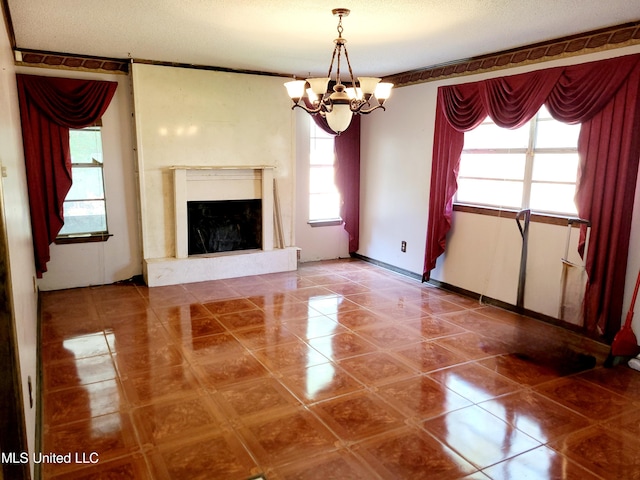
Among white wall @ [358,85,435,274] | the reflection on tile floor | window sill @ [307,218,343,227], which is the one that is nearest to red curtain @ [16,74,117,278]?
the reflection on tile floor

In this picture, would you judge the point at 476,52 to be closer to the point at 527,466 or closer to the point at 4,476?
the point at 527,466

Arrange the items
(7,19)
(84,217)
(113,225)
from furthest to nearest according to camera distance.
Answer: (113,225) → (84,217) → (7,19)

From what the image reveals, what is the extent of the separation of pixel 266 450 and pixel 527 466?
52.3 inches

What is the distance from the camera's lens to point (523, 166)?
14.7ft

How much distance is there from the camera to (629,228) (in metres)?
3.62

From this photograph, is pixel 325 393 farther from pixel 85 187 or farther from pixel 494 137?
pixel 85 187

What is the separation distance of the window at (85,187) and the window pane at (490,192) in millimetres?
4021

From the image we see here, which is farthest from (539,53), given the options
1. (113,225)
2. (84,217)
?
(84,217)

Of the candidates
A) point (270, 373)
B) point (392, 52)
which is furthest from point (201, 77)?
point (270, 373)

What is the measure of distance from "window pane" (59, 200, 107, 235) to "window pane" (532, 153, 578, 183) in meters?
4.58

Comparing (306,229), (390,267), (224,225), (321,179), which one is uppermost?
(321,179)

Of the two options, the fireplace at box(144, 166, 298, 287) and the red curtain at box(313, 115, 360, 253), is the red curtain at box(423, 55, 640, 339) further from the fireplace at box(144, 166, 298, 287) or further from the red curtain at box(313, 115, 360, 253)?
the fireplace at box(144, 166, 298, 287)

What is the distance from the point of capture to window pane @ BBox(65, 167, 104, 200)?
5.13m

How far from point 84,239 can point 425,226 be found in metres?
3.92
